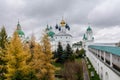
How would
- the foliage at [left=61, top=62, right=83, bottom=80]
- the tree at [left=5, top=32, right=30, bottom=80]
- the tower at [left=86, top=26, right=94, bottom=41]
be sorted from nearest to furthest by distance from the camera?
the tree at [left=5, top=32, right=30, bottom=80], the foliage at [left=61, top=62, right=83, bottom=80], the tower at [left=86, top=26, right=94, bottom=41]

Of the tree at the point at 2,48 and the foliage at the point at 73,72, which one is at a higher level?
the tree at the point at 2,48

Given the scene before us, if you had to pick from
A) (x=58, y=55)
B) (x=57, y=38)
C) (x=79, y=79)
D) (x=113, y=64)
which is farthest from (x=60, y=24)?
(x=113, y=64)

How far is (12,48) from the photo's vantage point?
20.5 m

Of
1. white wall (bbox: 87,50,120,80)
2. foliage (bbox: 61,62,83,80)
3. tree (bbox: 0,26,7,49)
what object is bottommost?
foliage (bbox: 61,62,83,80)

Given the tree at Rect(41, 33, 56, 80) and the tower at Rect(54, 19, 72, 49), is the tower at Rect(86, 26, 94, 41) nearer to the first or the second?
the tower at Rect(54, 19, 72, 49)

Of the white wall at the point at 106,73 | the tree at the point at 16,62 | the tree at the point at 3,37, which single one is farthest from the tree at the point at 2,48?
the white wall at the point at 106,73

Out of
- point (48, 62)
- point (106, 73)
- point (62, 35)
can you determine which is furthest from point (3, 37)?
point (62, 35)

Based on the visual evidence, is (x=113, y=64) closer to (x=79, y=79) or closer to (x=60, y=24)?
(x=79, y=79)

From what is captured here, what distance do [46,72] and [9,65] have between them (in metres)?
3.66

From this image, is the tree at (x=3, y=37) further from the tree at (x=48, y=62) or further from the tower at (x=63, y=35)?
the tower at (x=63, y=35)

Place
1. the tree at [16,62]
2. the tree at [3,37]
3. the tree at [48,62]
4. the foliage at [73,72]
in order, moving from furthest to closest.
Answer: the foliage at [73,72] → the tree at [3,37] → the tree at [48,62] → the tree at [16,62]

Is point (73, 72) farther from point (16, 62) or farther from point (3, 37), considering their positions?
point (16, 62)

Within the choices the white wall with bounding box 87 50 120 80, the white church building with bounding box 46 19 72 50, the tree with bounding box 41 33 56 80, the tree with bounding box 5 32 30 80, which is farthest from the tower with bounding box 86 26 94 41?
the tree with bounding box 5 32 30 80

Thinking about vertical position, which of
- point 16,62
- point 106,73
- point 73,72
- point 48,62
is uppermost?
point 16,62
